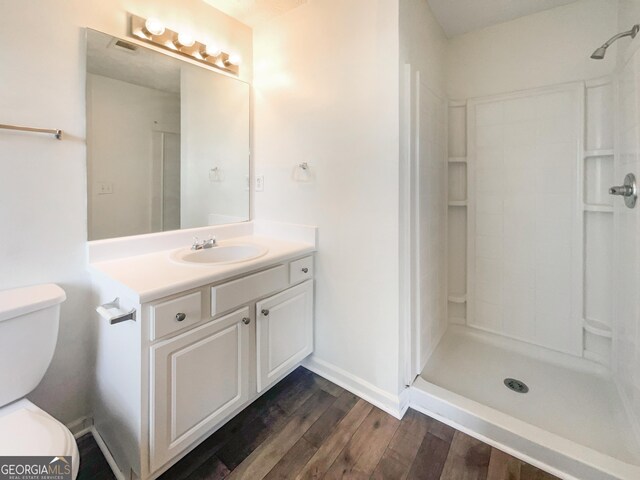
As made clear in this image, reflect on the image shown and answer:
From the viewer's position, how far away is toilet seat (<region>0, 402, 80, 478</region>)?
844mm

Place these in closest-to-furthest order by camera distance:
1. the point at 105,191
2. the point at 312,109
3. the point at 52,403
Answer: the point at 52,403 → the point at 105,191 → the point at 312,109

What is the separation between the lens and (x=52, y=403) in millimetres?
1326

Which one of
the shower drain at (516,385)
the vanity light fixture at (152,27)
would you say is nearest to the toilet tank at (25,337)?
the vanity light fixture at (152,27)

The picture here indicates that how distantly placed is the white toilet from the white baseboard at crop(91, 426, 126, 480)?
42 centimetres

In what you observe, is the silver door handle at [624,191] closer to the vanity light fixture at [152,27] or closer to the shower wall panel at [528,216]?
the shower wall panel at [528,216]

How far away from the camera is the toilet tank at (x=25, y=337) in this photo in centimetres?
102

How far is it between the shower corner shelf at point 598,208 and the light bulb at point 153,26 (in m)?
2.63

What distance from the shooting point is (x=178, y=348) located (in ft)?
3.81

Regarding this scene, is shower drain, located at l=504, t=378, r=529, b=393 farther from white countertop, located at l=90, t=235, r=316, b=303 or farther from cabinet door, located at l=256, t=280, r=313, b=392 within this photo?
white countertop, located at l=90, t=235, r=316, b=303

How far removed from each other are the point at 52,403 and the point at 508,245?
9.06 ft

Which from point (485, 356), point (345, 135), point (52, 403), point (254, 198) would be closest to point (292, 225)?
point (254, 198)

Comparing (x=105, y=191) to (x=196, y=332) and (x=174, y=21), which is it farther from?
(x=174, y=21)

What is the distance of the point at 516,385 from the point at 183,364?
186cm

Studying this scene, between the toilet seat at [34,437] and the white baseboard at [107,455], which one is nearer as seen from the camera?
the toilet seat at [34,437]
